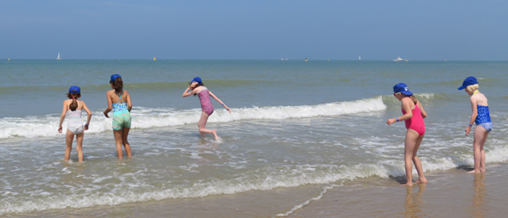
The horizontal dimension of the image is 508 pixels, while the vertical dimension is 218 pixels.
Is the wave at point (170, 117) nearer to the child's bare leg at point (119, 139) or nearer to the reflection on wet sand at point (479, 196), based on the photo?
the child's bare leg at point (119, 139)

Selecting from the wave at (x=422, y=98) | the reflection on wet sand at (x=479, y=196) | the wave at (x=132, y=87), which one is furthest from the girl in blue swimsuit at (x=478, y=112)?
the wave at (x=132, y=87)

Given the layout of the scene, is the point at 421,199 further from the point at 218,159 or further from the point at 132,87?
the point at 132,87

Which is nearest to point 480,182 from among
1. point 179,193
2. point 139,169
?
point 179,193

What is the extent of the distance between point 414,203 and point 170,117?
351 inches

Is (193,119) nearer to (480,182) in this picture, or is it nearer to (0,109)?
(0,109)

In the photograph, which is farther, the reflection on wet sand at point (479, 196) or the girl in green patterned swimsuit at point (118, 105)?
the girl in green patterned swimsuit at point (118, 105)

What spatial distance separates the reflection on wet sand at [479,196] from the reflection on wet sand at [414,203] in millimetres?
644

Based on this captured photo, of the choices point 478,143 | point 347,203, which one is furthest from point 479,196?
point 347,203

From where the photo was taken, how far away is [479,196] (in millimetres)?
6039

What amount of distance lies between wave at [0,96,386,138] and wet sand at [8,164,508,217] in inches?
251

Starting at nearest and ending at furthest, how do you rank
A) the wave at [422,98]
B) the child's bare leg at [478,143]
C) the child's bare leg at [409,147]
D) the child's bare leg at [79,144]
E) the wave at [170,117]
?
the child's bare leg at [409,147] < the child's bare leg at [478,143] < the child's bare leg at [79,144] < the wave at [170,117] < the wave at [422,98]

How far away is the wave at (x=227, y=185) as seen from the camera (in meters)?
5.51

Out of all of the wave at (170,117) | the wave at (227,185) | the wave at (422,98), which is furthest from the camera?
the wave at (422,98)

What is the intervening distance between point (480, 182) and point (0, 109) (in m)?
15.7
